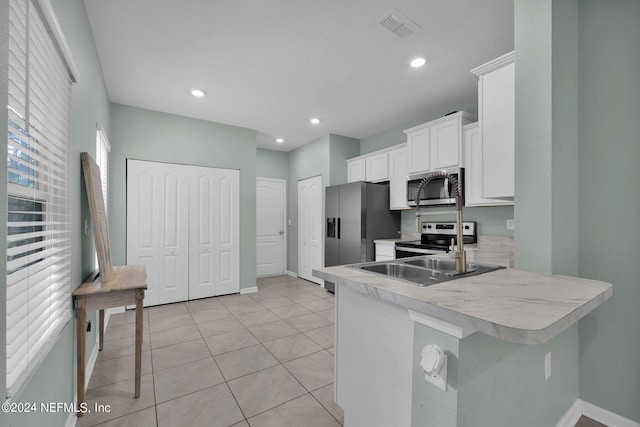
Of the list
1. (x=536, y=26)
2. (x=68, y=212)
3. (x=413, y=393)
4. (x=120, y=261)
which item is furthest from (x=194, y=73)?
(x=413, y=393)

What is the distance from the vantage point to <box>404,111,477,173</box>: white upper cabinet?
321 cm

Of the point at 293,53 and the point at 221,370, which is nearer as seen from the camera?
the point at 221,370

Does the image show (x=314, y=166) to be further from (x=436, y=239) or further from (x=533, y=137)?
(x=533, y=137)

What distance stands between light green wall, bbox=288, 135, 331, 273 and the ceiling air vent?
275cm

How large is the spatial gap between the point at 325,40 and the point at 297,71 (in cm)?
56

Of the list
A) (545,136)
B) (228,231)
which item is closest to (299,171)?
(228,231)

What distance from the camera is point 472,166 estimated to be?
10.2ft

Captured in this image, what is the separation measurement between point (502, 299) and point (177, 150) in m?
4.23

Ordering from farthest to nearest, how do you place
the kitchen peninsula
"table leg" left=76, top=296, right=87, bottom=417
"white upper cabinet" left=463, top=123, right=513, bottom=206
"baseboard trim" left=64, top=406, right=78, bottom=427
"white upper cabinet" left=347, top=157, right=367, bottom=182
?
"white upper cabinet" left=347, top=157, right=367, bottom=182
"white upper cabinet" left=463, top=123, right=513, bottom=206
"table leg" left=76, top=296, right=87, bottom=417
"baseboard trim" left=64, top=406, right=78, bottom=427
the kitchen peninsula

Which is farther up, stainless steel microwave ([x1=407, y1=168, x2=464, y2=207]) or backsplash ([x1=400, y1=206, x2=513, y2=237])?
stainless steel microwave ([x1=407, y1=168, x2=464, y2=207])

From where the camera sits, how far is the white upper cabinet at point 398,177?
4.00 m

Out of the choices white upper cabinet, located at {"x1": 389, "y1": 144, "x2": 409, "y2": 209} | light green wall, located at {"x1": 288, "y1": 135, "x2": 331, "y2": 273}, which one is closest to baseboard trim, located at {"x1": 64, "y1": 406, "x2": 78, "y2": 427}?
white upper cabinet, located at {"x1": 389, "y1": 144, "x2": 409, "y2": 209}

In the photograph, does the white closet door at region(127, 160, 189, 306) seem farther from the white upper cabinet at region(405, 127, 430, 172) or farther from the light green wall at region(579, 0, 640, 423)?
the light green wall at region(579, 0, 640, 423)

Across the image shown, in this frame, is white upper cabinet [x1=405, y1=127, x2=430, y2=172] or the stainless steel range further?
white upper cabinet [x1=405, y1=127, x2=430, y2=172]
